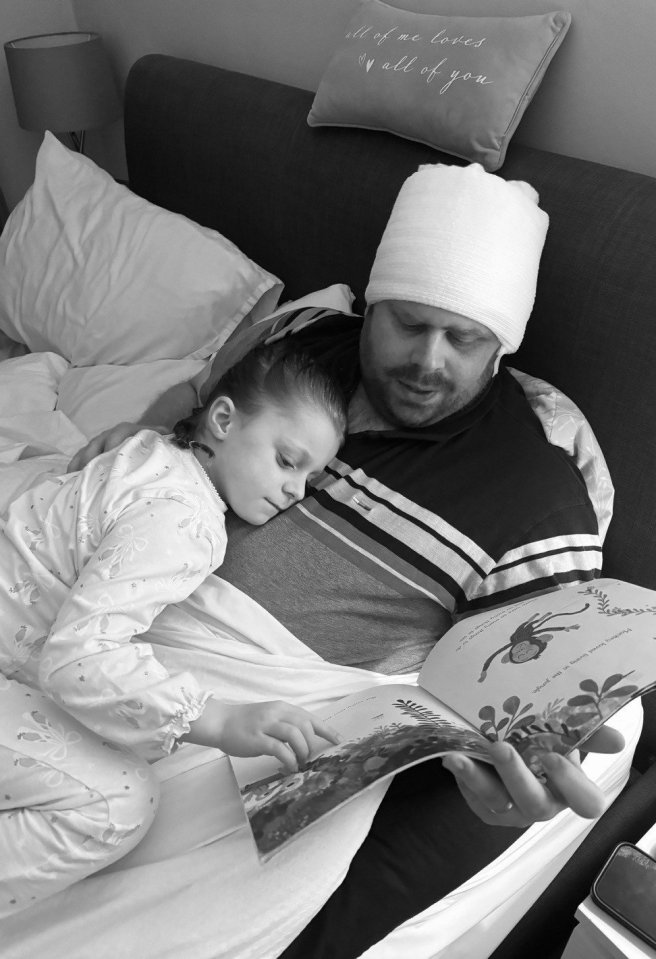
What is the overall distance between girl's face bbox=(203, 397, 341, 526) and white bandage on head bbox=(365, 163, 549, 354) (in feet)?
0.85

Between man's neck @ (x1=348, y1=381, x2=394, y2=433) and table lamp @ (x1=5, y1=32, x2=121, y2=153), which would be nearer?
man's neck @ (x1=348, y1=381, x2=394, y2=433)

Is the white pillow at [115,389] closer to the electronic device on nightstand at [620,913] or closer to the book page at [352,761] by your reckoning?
the book page at [352,761]

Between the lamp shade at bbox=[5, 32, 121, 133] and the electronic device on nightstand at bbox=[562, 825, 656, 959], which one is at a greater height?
the lamp shade at bbox=[5, 32, 121, 133]

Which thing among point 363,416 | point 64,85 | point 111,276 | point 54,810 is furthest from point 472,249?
point 64,85

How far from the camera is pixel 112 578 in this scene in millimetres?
969

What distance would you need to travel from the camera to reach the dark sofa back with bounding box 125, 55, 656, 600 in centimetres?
127

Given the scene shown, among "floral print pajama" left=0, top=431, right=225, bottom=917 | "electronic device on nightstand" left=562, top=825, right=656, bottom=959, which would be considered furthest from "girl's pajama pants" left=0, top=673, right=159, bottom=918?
"electronic device on nightstand" left=562, top=825, right=656, bottom=959

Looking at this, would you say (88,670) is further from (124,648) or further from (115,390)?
(115,390)

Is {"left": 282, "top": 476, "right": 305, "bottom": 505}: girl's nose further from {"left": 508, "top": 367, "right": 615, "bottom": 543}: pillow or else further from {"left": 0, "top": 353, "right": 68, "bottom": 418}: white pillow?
{"left": 0, "top": 353, "right": 68, "bottom": 418}: white pillow

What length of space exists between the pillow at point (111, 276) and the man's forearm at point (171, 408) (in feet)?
1.03

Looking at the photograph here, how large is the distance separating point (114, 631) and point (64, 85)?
2.10 meters

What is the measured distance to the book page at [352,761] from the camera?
84cm

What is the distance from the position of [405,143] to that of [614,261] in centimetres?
50

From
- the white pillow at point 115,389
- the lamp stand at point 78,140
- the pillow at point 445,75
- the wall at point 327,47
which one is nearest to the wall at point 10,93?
the wall at point 327,47
